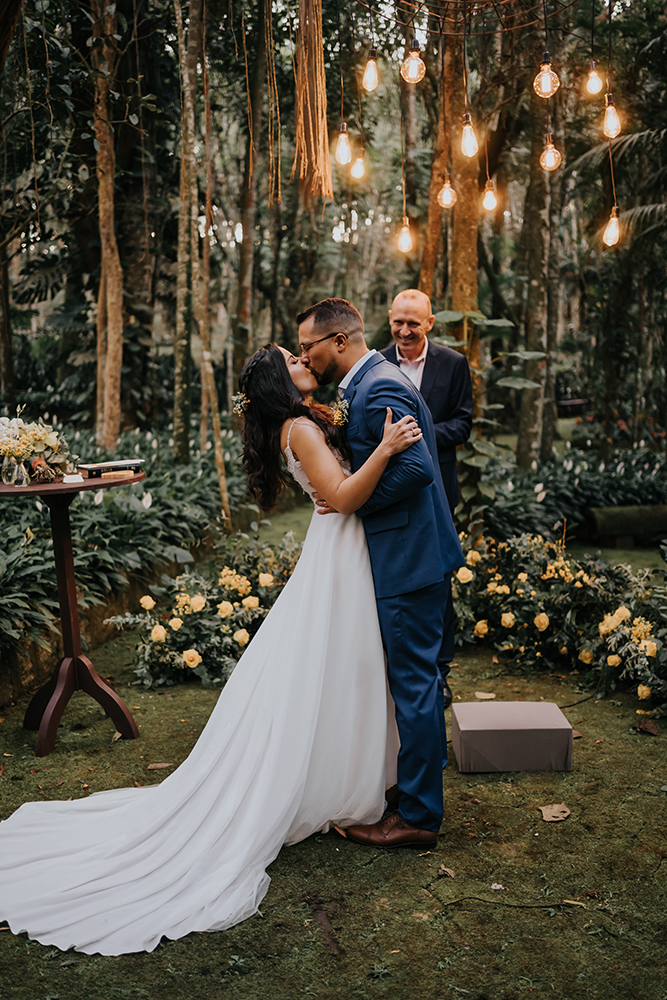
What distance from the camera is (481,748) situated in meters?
3.36

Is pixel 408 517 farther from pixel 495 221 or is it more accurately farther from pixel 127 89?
pixel 495 221

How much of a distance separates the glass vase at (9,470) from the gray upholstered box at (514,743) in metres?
2.22

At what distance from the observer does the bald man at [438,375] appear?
412 centimetres

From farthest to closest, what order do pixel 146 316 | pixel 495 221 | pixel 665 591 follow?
pixel 495 221
pixel 146 316
pixel 665 591

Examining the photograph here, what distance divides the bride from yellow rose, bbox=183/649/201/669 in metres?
1.35

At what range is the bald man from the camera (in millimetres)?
4125

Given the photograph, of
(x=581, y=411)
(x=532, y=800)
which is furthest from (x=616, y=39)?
(x=532, y=800)

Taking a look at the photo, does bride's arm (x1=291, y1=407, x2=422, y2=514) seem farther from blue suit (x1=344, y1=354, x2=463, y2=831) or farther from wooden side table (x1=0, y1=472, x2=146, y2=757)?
wooden side table (x1=0, y1=472, x2=146, y2=757)

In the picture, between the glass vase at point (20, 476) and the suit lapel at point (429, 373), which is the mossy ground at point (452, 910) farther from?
the suit lapel at point (429, 373)

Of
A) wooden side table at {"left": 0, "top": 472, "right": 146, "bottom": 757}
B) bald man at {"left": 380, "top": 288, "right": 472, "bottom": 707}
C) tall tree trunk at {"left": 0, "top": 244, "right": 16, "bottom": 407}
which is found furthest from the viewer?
tall tree trunk at {"left": 0, "top": 244, "right": 16, "bottom": 407}

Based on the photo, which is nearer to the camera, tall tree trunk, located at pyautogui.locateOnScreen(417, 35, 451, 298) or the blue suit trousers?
the blue suit trousers

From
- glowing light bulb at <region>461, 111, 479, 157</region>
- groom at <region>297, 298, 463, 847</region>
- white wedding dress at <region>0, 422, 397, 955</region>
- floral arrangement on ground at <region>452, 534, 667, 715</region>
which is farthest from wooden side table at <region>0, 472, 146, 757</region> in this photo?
glowing light bulb at <region>461, 111, 479, 157</region>

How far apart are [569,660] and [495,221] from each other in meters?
13.4

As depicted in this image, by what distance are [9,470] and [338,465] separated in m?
1.60
